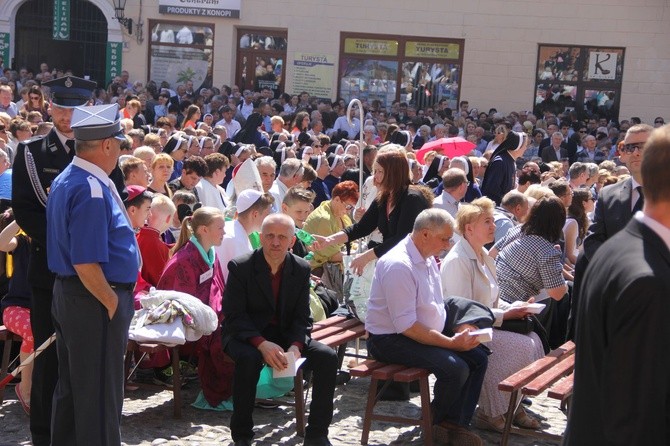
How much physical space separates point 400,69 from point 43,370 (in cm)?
2036

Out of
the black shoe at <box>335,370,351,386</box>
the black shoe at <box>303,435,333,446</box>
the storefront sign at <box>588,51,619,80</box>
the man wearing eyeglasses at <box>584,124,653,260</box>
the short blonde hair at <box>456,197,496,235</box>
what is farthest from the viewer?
the storefront sign at <box>588,51,619,80</box>

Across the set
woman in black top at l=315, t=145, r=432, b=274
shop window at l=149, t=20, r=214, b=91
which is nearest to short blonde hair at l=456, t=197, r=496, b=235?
woman in black top at l=315, t=145, r=432, b=274

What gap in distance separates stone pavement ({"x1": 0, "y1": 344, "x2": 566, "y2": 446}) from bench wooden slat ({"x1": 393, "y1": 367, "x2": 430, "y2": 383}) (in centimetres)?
48

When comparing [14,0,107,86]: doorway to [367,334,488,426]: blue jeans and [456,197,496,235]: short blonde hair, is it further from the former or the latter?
[367,334,488,426]: blue jeans

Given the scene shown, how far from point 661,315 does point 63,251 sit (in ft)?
9.07

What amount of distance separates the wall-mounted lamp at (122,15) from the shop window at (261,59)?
8.82 feet

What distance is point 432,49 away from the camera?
24688 mm

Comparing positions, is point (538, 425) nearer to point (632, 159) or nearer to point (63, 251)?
point (632, 159)

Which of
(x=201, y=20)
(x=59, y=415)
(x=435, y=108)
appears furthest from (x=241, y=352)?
(x=201, y=20)

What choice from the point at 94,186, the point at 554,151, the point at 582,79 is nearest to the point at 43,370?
the point at 94,186

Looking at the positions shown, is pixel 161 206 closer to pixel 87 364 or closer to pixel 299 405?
pixel 299 405

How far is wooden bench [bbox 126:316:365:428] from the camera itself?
6.06 meters

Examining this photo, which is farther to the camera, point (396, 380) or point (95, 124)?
point (396, 380)

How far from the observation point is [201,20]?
82.1 feet
